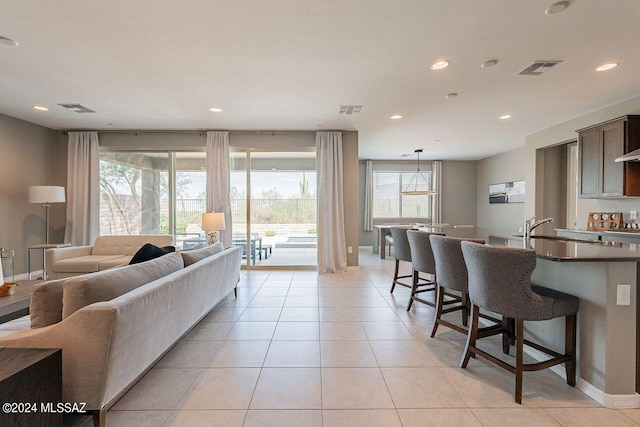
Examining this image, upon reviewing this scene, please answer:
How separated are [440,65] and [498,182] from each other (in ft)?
20.6

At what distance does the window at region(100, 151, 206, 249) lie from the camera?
18.6 ft

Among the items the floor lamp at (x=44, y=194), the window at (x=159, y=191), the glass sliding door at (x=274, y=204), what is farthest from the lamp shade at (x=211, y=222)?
the floor lamp at (x=44, y=194)

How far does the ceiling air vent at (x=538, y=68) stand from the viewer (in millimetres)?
2895

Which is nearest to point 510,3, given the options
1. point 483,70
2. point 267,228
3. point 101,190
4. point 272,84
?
point 483,70

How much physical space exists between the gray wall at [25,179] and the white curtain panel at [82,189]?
1.11 feet

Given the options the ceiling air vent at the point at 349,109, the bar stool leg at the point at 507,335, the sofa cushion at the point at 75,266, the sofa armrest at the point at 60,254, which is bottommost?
the bar stool leg at the point at 507,335

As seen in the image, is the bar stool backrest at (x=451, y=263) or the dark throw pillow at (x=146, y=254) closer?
the bar stool backrest at (x=451, y=263)

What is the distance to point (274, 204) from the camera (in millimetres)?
5879

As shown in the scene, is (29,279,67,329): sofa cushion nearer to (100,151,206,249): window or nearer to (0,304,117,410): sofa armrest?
(0,304,117,410): sofa armrest

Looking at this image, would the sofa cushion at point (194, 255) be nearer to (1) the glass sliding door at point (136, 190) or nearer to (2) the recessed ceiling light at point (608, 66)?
(1) the glass sliding door at point (136, 190)

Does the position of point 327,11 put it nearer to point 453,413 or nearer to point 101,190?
point 453,413

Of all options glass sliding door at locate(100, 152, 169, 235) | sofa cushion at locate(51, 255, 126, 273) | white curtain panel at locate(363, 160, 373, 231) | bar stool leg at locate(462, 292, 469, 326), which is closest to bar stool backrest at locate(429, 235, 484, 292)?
bar stool leg at locate(462, 292, 469, 326)

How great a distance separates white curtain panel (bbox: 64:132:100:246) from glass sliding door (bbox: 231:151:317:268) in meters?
2.47

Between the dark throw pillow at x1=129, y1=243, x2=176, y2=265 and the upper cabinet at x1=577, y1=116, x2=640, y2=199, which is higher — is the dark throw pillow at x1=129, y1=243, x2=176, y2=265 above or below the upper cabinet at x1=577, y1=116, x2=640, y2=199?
below
